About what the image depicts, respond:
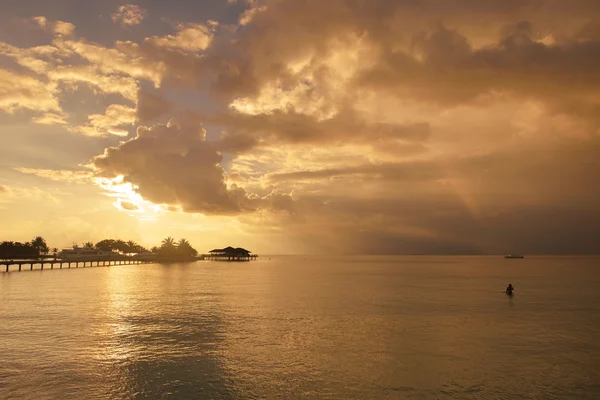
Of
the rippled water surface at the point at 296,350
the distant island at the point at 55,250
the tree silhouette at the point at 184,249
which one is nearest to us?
the rippled water surface at the point at 296,350

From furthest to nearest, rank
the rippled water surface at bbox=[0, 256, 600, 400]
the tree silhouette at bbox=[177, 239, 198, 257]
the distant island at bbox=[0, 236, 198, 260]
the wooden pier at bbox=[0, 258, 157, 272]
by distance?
the tree silhouette at bbox=[177, 239, 198, 257], the distant island at bbox=[0, 236, 198, 260], the wooden pier at bbox=[0, 258, 157, 272], the rippled water surface at bbox=[0, 256, 600, 400]

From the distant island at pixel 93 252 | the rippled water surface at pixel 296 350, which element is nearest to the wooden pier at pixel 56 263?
the distant island at pixel 93 252

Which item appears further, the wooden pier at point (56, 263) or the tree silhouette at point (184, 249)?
the tree silhouette at point (184, 249)

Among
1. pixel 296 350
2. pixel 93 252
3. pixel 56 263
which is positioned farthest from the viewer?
pixel 93 252

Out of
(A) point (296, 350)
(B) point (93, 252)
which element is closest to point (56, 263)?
(B) point (93, 252)

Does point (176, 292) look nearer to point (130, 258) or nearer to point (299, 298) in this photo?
point (299, 298)

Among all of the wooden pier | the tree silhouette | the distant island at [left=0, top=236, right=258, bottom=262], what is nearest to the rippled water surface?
the wooden pier

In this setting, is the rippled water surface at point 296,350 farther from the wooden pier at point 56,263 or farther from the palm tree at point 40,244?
the palm tree at point 40,244

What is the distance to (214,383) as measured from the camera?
2120 centimetres

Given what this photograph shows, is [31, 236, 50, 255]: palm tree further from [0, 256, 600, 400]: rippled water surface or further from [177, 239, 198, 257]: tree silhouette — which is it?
[0, 256, 600, 400]: rippled water surface

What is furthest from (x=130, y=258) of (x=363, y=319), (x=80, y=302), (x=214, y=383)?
(x=214, y=383)

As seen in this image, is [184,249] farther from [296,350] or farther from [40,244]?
[296,350]

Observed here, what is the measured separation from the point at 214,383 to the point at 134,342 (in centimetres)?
1080

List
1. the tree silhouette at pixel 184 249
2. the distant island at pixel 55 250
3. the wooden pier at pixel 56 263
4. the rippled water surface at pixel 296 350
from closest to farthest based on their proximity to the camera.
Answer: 1. the rippled water surface at pixel 296 350
2. the wooden pier at pixel 56 263
3. the distant island at pixel 55 250
4. the tree silhouette at pixel 184 249
